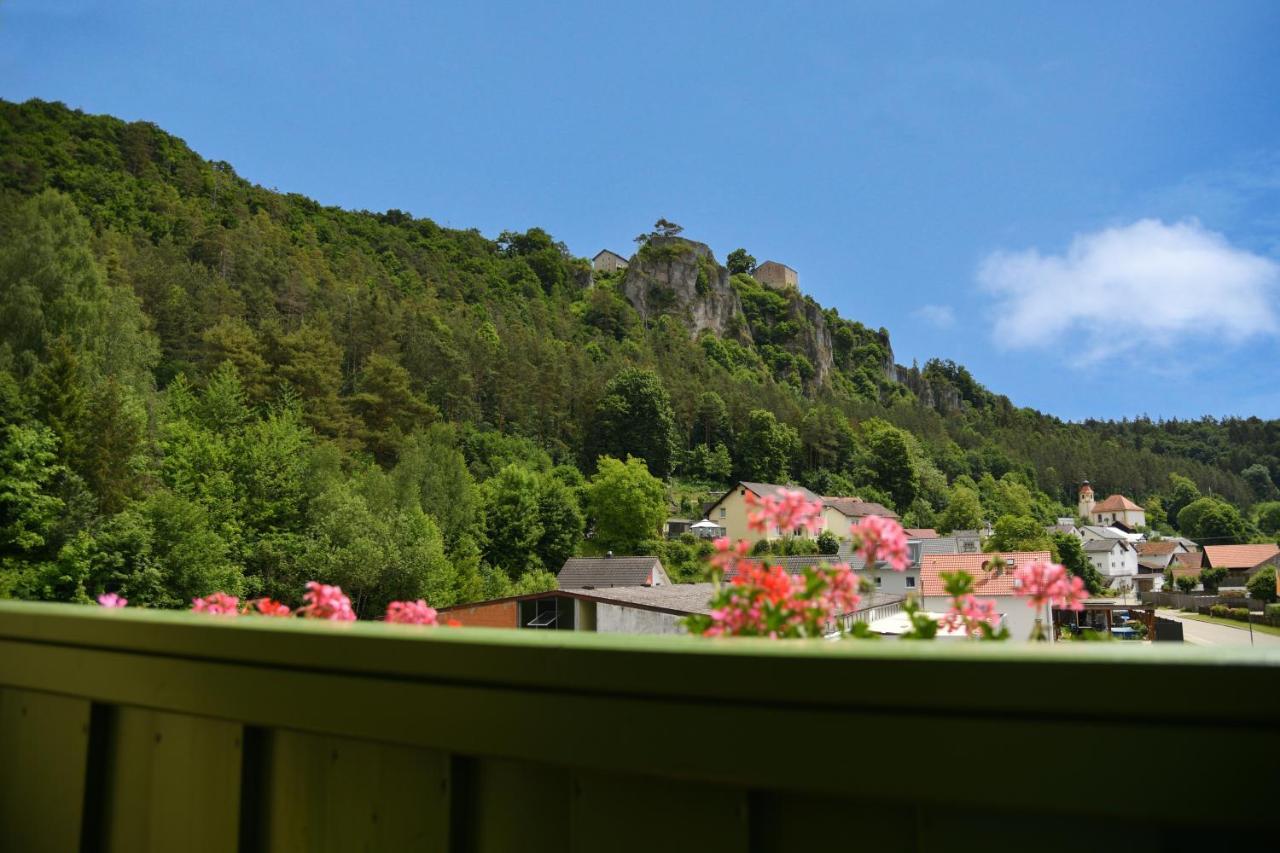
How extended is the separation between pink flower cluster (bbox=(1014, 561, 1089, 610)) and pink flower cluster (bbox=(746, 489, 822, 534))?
0.26 m

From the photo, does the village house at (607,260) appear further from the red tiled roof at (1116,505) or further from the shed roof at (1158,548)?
the shed roof at (1158,548)

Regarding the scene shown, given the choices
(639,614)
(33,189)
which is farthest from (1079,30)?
(33,189)

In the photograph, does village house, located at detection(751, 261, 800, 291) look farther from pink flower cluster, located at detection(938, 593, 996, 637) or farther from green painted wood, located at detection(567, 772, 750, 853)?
green painted wood, located at detection(567, 772, 750, 853)

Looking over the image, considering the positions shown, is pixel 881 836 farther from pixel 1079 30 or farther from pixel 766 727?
pixel 1079 30

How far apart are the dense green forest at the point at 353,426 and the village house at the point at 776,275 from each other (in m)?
34.9

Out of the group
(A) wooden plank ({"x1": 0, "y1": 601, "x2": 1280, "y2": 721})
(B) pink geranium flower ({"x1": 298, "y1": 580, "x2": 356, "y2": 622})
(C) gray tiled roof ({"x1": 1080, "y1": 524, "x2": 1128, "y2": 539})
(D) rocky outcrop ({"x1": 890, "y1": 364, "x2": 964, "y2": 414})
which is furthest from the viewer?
(D) rocky outcrop ({"x1": 890, "y1": 364, "x2": 964, "y2": 414})

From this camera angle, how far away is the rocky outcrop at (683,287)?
262ft

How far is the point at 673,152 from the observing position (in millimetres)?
27812

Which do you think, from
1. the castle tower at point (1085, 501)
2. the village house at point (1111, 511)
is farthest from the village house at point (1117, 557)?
the castle tower at point (1085, 501)

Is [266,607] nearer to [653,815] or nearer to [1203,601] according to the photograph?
[653,815]

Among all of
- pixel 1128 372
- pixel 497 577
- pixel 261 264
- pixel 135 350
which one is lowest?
pixel 497 577

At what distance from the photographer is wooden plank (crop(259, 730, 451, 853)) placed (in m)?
0.70

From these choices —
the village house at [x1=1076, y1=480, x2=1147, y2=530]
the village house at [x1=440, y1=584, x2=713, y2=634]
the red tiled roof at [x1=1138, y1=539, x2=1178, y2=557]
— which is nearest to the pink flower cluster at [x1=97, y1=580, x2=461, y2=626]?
the village house at [x1=440, y1=584, x2=713, y2=634]

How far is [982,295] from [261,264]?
36.4m
